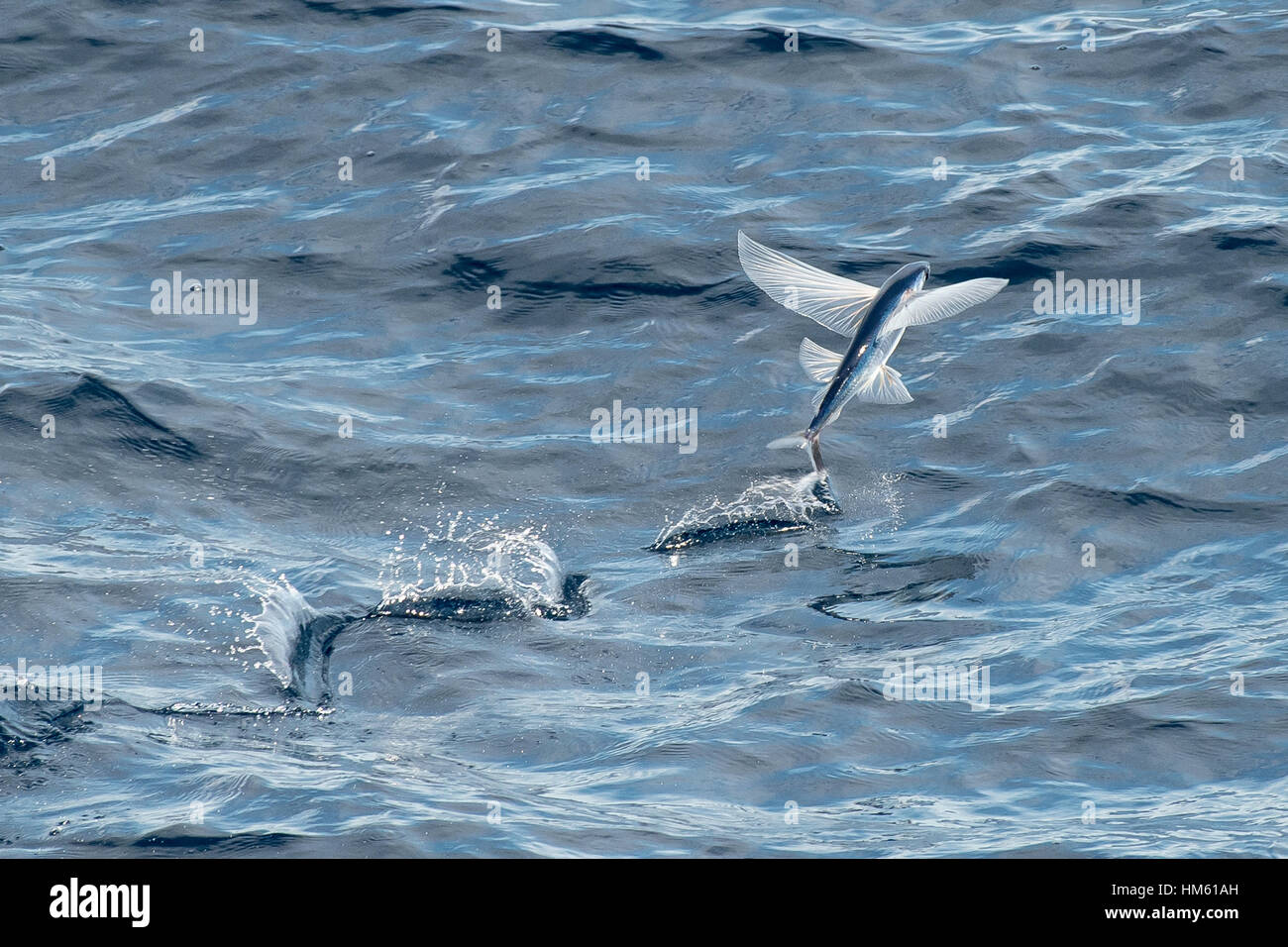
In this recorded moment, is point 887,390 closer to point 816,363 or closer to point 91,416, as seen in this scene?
point 816,363

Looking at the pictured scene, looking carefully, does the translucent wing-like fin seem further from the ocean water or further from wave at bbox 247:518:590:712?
wave at bbox 247:518:590:712

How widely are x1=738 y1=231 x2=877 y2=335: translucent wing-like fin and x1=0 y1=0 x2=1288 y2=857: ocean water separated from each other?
4.41ft

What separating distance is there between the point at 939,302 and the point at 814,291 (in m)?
0.87

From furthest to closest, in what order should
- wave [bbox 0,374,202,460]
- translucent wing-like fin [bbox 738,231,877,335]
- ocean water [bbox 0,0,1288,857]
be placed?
wave [bbox 0,374,202,460]
translucent wing-like fin [bbox 738,231,877,335]
ocean water [bbox 0,0,1288,857]

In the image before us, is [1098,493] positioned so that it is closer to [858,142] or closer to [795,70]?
[858,142]

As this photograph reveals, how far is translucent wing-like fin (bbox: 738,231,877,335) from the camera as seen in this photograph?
10.6 meters

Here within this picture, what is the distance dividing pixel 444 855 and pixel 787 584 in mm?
3721

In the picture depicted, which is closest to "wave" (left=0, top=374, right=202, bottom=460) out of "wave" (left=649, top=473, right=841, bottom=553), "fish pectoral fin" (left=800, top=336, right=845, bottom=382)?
"wave" (left=649, top=473, right=841, bottom=553)

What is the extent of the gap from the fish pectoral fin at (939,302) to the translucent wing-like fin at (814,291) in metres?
0.45

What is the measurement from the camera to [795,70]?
16.5 meters

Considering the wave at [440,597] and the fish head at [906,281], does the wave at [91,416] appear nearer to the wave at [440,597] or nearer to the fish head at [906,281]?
the wave at [440,597]

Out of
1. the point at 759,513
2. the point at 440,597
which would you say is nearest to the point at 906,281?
the point at 759,513

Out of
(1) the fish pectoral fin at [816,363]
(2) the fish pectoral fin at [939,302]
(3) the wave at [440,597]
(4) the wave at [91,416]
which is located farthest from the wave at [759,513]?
(4) the wave at [91,416]

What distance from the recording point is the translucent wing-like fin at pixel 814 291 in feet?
34.8
